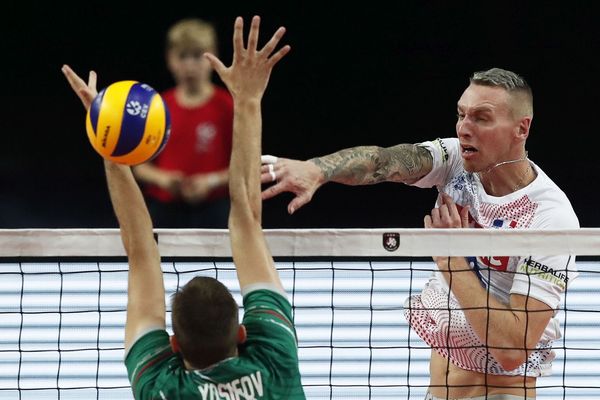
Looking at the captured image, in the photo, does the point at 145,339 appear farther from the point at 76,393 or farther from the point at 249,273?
the point at 76,393

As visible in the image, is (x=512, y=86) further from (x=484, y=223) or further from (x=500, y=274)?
(x=500, y=274)

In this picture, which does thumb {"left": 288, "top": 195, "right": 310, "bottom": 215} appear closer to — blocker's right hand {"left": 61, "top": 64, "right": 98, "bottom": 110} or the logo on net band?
the logo on net band

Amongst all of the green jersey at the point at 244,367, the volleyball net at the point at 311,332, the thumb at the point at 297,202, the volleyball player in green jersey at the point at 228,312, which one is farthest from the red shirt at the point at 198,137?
the green jersey at the point at 244,367

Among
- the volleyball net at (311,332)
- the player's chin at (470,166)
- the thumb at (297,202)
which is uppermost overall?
the player's chin at (470,166)

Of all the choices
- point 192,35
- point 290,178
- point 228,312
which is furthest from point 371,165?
point 192,35

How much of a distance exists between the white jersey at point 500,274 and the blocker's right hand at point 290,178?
0.64 meters

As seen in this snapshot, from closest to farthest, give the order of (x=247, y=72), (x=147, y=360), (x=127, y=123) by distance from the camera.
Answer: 1. (x=147, y=360)
2. (x=247, y=72)
3. (x=127, y=123)

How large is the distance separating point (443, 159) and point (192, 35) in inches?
115

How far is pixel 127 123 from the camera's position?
3.35m

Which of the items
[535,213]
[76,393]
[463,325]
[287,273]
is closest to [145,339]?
[463,325]

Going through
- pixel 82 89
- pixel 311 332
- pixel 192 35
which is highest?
pixel 192 35

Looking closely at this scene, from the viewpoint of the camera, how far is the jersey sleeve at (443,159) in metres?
4.11

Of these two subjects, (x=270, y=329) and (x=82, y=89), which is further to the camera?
(x=82, y=89)

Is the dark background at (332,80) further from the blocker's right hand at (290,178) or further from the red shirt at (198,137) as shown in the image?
the blocker's right hand at (290,178)
